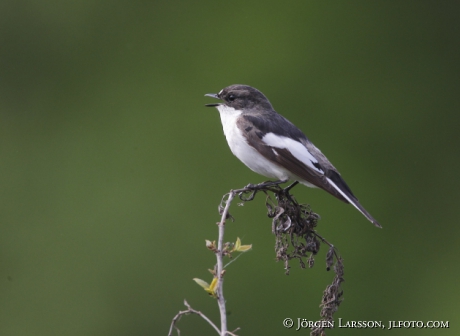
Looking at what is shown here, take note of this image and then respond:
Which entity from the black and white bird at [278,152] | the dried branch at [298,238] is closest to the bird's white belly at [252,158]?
the black and white bird at [278,152]

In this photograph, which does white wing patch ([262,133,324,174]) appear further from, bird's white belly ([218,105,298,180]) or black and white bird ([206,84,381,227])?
bird's white belly ([218,105,298,180])

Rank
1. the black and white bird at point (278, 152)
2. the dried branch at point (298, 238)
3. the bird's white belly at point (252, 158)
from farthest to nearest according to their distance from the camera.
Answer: the bird's white belly at point (252, 158) < the black and white bird at point (278, 152) < the dried branch at point (298, 238)

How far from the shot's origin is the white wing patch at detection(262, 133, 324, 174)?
4176 millimetres

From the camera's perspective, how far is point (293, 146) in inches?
169

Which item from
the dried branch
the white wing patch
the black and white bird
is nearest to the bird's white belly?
the black and white bird

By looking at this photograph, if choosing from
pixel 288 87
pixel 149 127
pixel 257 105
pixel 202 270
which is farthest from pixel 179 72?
pixel 257 105

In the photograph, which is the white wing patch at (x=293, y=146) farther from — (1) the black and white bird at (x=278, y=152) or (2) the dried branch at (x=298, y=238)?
(2) the dried branch at (x=298, y=238)

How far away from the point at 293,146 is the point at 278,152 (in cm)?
13

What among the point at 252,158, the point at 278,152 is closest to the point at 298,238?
the point at 278,152

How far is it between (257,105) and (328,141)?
2043 millimetres

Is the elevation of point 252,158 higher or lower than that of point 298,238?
higher

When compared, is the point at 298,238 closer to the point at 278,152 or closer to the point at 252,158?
the point at 278,152

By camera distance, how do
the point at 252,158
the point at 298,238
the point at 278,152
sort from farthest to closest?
the point at 252,158 < the point at 278,152 < the point at 298,238

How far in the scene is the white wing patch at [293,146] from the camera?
4.18m
